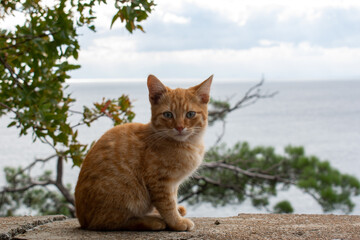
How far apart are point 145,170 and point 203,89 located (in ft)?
1.81

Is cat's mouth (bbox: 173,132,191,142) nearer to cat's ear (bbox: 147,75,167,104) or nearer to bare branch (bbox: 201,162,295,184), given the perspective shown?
cat's ear (bbox: 147,75,167,104)

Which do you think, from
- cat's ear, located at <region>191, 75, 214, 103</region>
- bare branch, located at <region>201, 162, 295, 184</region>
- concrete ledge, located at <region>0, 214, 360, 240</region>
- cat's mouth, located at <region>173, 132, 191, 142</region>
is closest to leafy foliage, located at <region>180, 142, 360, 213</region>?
bare branch, located at <region>201, 162, 295, 184</region>

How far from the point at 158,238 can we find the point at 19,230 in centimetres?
73

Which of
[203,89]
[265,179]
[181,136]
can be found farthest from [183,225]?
[265,179]

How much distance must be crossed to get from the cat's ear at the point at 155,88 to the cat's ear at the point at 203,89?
180 millimetres

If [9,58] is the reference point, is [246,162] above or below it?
below

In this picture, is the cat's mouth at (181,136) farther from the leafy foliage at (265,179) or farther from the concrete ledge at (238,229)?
the leafy foliage at (265,179)

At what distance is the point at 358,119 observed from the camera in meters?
15.4

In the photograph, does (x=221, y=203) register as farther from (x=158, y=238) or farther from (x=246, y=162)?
(x=158, y=238)

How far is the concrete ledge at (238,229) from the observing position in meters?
1.83

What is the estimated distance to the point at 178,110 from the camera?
207 centimetres

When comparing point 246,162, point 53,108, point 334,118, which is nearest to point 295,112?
point 334,118

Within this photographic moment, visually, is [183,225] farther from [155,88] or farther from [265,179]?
[265,179]

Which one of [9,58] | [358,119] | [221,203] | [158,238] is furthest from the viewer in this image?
[358,119]
